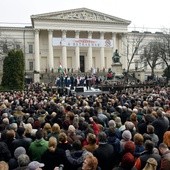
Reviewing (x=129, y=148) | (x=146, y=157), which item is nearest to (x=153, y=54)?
(x=129, y=148)

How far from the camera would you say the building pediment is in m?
81.2

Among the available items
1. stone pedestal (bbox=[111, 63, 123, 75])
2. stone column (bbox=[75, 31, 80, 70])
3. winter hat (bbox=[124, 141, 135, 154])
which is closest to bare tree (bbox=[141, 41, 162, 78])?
stone column (bbox=[75, 31, 80, 70])

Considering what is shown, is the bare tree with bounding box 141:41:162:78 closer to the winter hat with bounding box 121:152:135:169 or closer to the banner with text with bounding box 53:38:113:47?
the banner with text with bounding box 53:38:113:47

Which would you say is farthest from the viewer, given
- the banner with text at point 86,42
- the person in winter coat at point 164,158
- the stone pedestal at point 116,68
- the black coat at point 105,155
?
the banner with text at point 86,42

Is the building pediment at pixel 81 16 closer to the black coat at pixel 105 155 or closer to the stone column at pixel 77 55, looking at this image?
the stone column at pixel 77 55

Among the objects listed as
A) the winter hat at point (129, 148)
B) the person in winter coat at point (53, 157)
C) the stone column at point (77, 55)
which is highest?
the stone column at point (77, 55)

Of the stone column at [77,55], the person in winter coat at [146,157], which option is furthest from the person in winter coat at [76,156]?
the stone column at [77,55]

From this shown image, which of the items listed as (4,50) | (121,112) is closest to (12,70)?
(121,112)

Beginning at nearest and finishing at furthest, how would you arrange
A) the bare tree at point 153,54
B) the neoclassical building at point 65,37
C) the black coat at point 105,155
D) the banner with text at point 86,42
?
the black coat at point 105,155
the banner with text at point 86,42
the bare tree at point 153,54
the neoclassical building at point 65,37

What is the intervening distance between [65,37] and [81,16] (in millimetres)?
7550

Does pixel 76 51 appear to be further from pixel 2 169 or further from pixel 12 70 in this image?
pixel 2 169

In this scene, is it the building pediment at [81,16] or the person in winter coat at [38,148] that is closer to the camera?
the person in winter coat at [38,148]

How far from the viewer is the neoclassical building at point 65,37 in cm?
8150

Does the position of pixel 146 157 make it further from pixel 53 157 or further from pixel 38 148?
pixel 38 148
